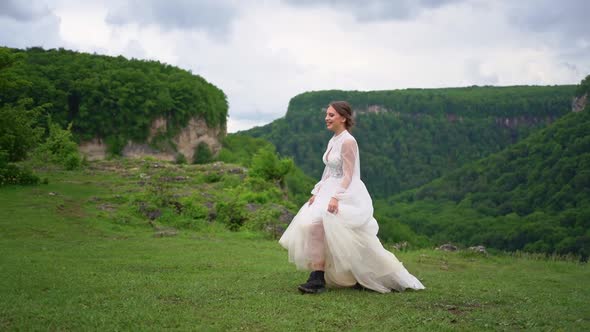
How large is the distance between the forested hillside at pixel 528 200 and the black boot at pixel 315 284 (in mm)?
48870

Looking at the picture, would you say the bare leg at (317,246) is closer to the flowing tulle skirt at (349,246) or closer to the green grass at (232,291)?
the flowing tulle skirt at (349,246)

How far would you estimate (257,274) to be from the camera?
11.2 metres

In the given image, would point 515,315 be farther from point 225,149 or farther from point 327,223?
point 225,149

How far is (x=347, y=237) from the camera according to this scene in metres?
9.07

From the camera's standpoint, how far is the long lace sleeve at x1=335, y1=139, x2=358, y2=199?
9.37m

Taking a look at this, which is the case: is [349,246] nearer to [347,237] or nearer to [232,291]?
[347,237]

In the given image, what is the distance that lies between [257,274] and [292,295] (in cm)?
245

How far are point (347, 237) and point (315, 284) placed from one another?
32.7 inches

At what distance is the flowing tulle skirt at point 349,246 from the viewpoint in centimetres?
909

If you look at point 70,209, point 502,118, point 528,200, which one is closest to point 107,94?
point 70,209

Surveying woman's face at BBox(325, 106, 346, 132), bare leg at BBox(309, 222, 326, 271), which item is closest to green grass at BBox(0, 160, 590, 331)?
bare leg at BBox(309, 222, 326, 271)

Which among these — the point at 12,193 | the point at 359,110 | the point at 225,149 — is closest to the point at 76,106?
the point at 225,149

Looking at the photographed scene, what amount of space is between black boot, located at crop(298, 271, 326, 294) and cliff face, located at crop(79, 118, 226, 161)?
174 feet

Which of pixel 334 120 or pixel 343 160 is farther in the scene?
pixel 334 120
